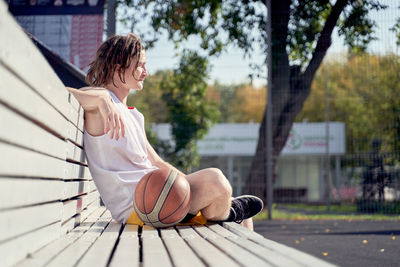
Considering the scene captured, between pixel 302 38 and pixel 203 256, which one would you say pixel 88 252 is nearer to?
pixel 203 256

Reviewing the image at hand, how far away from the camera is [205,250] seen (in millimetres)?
1806

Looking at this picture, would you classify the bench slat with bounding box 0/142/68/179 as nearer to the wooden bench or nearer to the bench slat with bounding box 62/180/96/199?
the wooden bench

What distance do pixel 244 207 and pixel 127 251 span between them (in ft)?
4.67

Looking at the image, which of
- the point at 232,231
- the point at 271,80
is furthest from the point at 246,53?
the point at 232,231

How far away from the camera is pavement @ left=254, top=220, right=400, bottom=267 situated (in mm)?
4539

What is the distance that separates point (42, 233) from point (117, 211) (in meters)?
1.07

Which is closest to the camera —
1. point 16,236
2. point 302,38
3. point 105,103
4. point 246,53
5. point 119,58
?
point 16,236

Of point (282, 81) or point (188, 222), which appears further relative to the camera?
point (282, 81)

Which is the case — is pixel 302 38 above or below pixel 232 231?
above

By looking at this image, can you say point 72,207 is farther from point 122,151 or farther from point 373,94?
point 373,94

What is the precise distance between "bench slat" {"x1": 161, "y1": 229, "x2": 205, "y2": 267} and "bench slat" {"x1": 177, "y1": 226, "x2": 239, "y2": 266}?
25 millimetres

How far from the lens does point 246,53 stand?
28.9ft

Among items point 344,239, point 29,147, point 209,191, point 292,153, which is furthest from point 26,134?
point 292,153

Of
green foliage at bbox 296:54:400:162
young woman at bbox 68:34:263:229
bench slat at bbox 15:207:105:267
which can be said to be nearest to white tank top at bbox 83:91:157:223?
young woman at bbox 68:34:263:229
